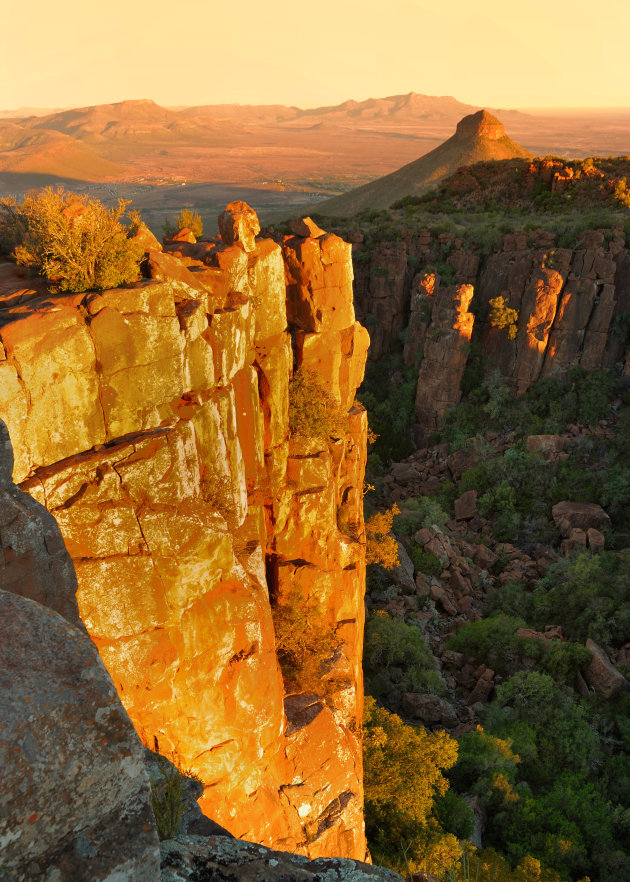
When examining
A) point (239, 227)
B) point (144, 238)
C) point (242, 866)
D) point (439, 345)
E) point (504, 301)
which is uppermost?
point (239, 227)

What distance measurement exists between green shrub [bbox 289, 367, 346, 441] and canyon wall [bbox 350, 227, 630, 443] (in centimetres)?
2855

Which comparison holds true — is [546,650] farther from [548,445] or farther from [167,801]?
[167,801]

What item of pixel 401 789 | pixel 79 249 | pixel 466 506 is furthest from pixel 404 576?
pixel 79 249

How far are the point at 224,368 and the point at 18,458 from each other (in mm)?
4403

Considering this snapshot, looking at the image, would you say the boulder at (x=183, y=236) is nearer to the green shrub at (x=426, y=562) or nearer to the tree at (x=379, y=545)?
the tree at (x=379, y=545)

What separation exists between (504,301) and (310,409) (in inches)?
1255

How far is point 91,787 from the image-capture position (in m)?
3.61

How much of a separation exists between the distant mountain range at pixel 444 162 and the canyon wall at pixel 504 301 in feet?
219

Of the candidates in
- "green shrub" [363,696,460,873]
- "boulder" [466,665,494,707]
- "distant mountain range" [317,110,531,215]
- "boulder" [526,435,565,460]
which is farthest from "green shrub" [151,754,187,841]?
"distant mountain range" [317,110,531,215]

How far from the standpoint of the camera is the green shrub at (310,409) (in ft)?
53.9

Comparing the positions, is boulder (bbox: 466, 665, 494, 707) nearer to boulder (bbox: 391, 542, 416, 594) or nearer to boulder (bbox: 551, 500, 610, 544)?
boulder (bbox: 391, 542, 416, 594)

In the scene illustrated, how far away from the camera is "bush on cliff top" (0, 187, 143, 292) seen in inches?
403

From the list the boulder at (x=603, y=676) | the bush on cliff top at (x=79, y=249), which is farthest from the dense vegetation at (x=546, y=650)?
the bush on cliff top at (x=79, y=249)

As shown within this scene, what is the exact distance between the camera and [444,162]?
112 m
